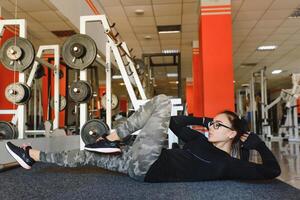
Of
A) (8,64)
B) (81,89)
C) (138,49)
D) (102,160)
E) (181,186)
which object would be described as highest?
(138,49)

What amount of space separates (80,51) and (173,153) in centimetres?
207

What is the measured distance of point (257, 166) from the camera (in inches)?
70.9

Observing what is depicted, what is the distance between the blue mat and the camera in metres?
1.58

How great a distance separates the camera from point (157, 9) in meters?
5.78

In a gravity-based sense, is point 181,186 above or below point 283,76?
below

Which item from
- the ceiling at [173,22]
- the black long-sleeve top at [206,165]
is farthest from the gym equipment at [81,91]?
the black long-sleeve top at [206,165]

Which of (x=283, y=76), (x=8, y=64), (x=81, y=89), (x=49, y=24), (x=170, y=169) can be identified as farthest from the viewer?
(x=283, y=76)

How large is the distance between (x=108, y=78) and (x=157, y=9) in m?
2.34

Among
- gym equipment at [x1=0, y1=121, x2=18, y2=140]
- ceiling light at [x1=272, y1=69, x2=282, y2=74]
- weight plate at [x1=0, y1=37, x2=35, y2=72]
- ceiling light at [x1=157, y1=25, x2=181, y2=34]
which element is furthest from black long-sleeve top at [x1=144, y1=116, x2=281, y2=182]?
ceiling light at [x1=272, y1=69, x2=282, y2=74]

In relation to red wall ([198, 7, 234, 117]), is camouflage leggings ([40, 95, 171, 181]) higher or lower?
lower

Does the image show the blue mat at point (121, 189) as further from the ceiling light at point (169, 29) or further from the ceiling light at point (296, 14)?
the ceiling light at point (169, 29)

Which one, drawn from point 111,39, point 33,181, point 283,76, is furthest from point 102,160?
point 283,76

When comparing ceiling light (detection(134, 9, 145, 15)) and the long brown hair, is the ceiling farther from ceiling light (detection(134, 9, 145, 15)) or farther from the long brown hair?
the long brown hair

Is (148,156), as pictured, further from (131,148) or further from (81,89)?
(81,89)
